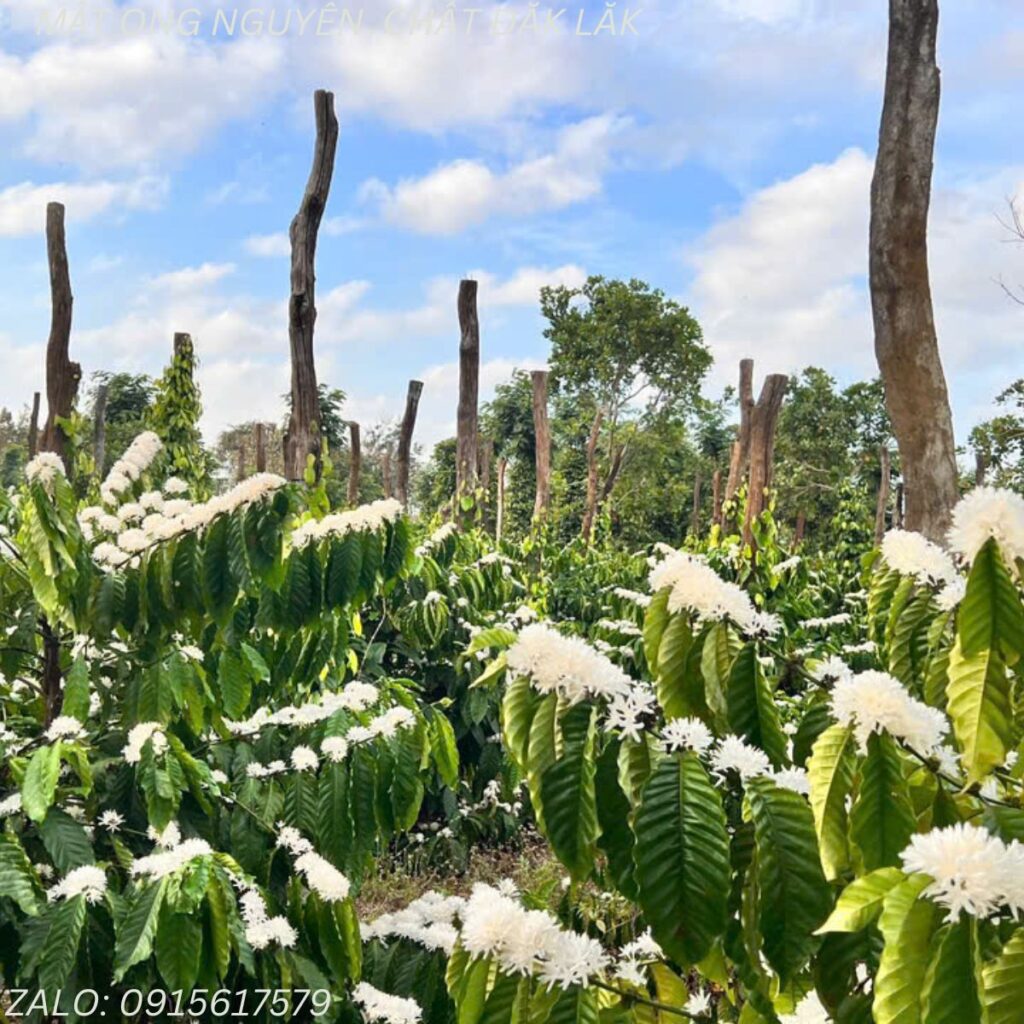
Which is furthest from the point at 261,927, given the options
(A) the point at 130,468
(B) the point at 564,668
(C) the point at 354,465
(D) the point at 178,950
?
(C) the point at 354,465

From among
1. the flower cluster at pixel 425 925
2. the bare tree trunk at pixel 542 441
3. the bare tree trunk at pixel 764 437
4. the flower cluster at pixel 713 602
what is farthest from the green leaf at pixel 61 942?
the bare tree trunk at pixel 542 441

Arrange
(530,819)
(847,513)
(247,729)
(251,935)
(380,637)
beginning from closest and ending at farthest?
(251,935) → (247,729) → (380,637) → (530,819) → (847,513)

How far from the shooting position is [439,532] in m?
4.96

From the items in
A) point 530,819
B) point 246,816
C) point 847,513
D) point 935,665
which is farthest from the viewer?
Result: point 847,513

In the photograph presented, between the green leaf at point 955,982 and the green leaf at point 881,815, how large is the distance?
18 centimetres

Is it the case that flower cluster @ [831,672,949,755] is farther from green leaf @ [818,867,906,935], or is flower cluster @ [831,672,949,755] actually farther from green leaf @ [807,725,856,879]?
green leaf @ [818,867,906,935]

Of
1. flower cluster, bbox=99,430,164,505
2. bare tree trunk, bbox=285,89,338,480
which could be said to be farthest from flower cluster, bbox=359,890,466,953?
bare tree trunk, bbox=285,89,338,480

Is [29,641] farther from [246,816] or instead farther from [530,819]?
[530,819]

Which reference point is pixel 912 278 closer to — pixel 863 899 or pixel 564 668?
pixel 564 668

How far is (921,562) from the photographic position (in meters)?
1.26

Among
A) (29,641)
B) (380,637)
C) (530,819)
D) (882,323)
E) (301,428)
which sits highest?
(882,323)

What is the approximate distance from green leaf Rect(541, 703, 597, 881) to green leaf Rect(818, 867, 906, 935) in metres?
0.23

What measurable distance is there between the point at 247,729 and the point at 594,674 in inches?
68.0

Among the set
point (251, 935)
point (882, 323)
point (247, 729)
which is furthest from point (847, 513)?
point (251, 935)
